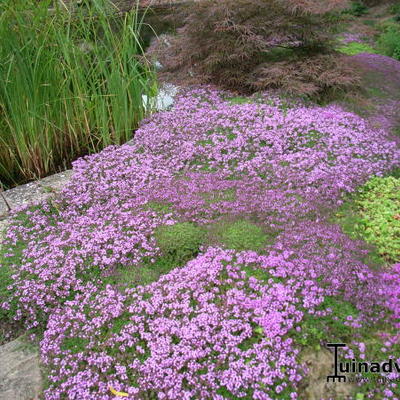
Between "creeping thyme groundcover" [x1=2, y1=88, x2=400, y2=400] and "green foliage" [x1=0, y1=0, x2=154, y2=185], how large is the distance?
0.47 metres

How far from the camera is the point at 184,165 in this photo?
15.6ft

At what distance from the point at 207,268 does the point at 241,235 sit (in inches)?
20.5

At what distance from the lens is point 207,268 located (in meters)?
3.17

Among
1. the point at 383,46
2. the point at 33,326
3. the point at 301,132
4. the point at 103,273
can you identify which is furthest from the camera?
the point at 383,46

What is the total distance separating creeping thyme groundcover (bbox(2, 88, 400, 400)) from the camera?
2.61 m

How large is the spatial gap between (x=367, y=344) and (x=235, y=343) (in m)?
0.86

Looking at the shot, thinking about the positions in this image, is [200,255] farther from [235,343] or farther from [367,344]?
[367,344]

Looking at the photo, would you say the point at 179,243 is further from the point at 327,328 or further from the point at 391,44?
the point at 391,44

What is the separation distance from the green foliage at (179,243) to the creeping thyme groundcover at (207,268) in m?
0.05

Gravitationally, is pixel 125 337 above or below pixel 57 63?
below

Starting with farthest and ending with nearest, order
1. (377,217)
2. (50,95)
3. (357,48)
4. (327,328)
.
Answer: (357,48)
(50,95)
(377,217)
(327,328)

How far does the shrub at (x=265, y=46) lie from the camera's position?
228 inches

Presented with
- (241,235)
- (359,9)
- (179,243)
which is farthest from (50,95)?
(359,9)

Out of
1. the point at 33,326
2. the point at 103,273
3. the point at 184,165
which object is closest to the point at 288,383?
the point at 103,273
